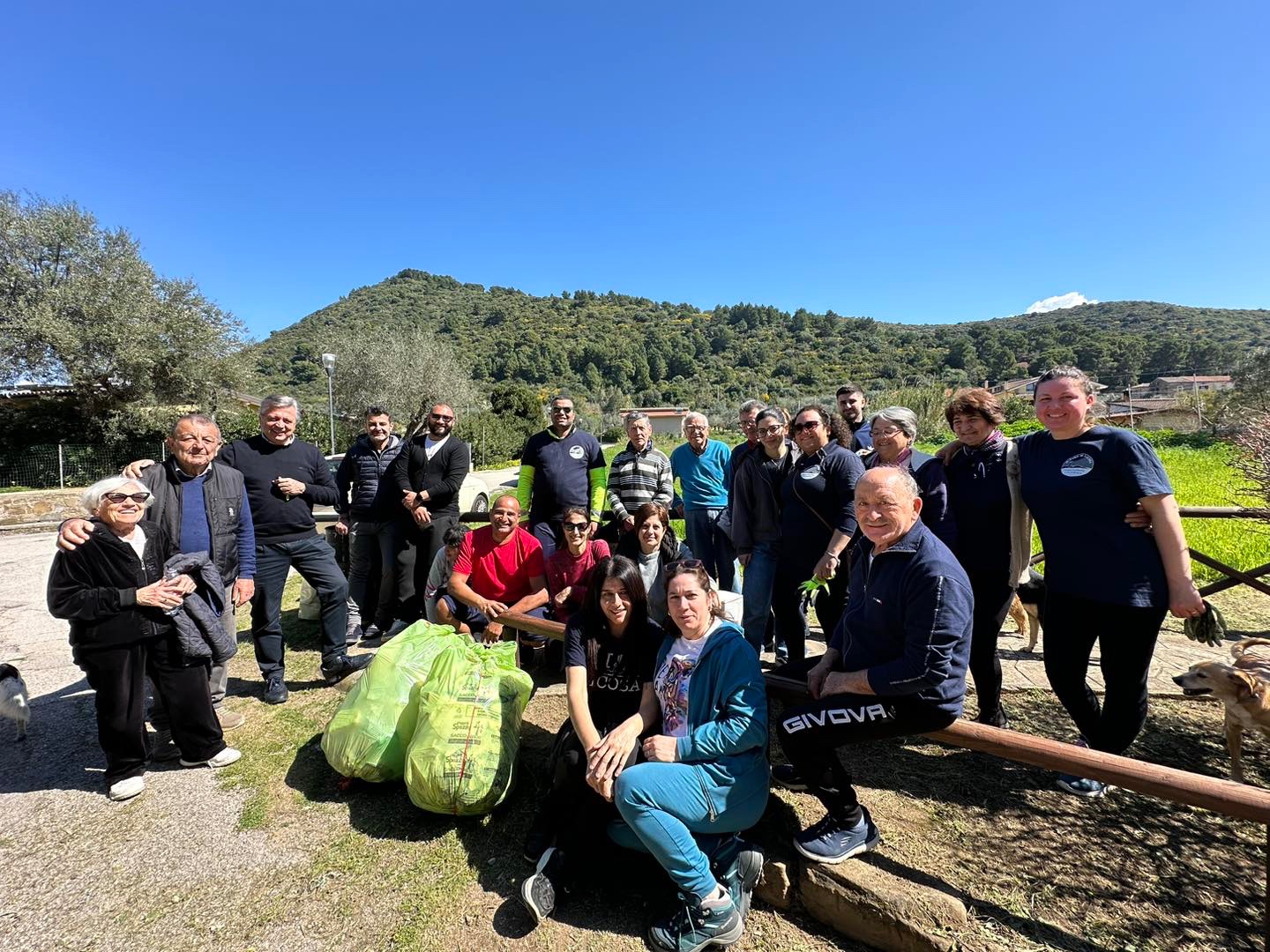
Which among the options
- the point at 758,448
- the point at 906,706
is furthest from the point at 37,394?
the point at 906,706

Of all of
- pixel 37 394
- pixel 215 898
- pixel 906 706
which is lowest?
pixel 215 898

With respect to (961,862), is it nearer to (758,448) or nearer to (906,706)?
(906,706)

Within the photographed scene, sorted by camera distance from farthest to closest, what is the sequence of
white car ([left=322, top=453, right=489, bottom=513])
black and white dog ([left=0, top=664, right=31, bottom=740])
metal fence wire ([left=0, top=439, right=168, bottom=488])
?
metal fence wire ([left=0, top=439, right=168, bottom=488]) < white car ([left=322, top=453, right=489, bottom=513]) < black and white dog ([left=0, top=664, right=31, bottom=740])

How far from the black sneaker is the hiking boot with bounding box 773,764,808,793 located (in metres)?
2.89

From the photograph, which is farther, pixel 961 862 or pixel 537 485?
pixel 537 485

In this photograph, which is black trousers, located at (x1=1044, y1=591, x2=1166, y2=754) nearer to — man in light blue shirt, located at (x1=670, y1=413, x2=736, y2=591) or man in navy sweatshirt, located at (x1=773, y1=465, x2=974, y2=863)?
man in navy sweatshirt, located at (x1=773, y1=465, x2=974, y2=863)

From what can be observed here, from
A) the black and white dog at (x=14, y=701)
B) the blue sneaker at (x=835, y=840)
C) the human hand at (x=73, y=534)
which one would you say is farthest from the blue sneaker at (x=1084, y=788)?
the black and white dog at (x=14, y=701)

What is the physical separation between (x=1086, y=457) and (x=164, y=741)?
5.22m

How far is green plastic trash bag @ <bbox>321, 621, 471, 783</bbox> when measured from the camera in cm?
287

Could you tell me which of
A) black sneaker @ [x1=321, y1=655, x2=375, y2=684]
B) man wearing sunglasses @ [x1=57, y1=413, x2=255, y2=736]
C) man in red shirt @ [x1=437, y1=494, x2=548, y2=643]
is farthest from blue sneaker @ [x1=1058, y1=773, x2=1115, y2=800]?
man wearing sunglasses @ [x1=57, y1=413, x2=255, y2=736]

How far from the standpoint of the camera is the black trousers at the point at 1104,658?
2414mm

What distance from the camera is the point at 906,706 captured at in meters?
2.07

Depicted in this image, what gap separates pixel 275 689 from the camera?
156 inches

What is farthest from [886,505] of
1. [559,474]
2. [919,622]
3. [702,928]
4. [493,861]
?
[559,474]
